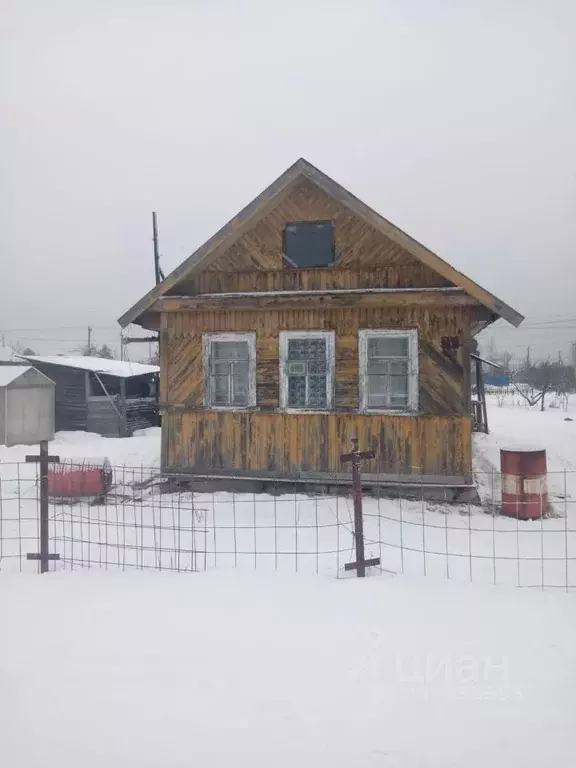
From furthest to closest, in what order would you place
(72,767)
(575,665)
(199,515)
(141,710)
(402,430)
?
(402,430) → (199,515) → (575,665) → (141,710) → (72,767)

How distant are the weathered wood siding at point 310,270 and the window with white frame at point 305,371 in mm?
961

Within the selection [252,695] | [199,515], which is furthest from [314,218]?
[252,695]

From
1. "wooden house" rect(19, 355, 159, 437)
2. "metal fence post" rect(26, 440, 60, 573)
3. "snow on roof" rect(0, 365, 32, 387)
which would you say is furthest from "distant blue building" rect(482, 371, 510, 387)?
"metal fence post" rect(26, 440, 60, 573)

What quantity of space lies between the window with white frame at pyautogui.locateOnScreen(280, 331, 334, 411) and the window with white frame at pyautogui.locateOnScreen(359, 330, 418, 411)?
0.67 m

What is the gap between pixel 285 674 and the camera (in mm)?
3494

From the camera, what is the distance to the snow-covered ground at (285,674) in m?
2.83

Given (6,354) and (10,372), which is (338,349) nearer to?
(10,372)

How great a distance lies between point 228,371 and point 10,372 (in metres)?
12.4

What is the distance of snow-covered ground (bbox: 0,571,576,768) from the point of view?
2.83 metres

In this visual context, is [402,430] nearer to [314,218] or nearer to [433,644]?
[314,218]

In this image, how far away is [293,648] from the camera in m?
3.82

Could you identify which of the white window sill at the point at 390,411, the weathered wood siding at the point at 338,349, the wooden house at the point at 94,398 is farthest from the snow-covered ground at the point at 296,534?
the wooden house at the point at 94,398

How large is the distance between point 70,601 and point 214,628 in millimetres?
1409

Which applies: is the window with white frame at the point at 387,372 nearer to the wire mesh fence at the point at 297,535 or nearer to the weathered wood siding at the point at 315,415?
the weathered wood siding at the point at 315,415
